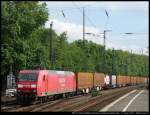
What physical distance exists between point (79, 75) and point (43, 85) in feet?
63.2

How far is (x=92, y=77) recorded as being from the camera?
68.3m

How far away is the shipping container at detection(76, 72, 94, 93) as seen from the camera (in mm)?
57719

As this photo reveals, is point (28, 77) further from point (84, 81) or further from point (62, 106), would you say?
point (84, 81)

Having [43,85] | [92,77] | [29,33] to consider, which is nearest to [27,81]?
[43,85]

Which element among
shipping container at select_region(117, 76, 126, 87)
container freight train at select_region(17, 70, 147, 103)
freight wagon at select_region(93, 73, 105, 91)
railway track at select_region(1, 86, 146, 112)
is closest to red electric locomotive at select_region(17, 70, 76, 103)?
container freight train at select_region(17, 70, 147, 103)

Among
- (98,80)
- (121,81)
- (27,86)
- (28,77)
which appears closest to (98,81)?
(98,80)

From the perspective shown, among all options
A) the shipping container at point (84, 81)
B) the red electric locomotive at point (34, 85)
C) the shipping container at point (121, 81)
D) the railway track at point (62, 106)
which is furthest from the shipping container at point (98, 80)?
the red electric locomotive at point (34, 85)

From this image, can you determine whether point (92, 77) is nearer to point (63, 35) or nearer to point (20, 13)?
point (20, 13)

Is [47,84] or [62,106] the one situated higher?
[47,84]

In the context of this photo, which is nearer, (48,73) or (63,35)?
(48,73)

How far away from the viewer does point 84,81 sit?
2410 inches

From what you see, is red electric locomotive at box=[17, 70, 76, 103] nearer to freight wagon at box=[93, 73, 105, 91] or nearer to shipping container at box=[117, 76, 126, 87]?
freight wagon at box=[93, 73, 105, 91]

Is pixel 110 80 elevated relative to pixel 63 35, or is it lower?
lower

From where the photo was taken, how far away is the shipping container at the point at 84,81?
189 ft
